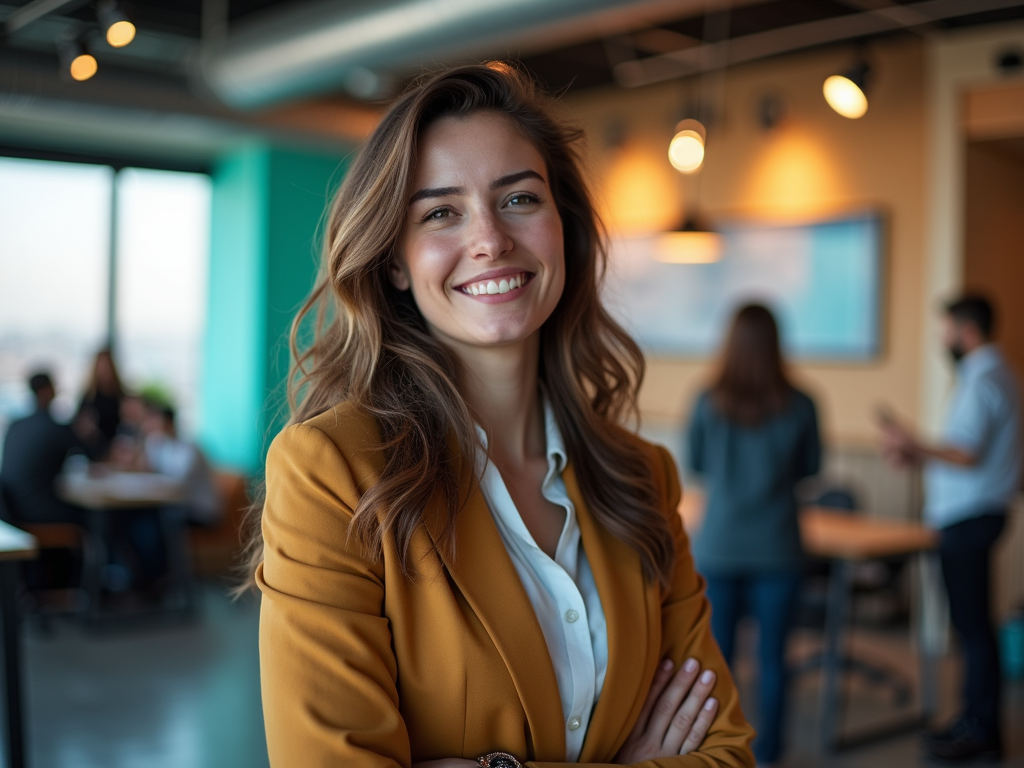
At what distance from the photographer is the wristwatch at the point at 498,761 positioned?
1.28 m

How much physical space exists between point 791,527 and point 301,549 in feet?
10.4

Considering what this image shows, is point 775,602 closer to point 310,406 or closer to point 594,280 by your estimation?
point 594,280

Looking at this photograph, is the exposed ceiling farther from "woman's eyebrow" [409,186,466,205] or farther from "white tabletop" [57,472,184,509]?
"woman's eyebrow" [409,186,466,205]

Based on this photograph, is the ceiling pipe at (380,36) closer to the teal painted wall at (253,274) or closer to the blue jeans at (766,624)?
the teal painted wall at (253,274)

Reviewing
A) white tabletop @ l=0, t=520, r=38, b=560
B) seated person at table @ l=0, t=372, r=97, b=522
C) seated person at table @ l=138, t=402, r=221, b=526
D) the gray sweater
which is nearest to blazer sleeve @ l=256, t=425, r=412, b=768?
white tabletop @ l=0, t=520, r=38, b=560

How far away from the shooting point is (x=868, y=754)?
4.29 m

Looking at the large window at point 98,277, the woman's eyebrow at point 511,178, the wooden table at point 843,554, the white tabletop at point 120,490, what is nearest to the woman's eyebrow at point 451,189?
the woman's eyebrow at point 511,178

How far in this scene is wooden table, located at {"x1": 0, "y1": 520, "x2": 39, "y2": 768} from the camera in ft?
10.1

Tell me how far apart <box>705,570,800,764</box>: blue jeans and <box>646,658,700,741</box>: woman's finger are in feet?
8.64

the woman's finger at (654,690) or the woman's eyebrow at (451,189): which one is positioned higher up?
the woman's eyebrow at (451,189)

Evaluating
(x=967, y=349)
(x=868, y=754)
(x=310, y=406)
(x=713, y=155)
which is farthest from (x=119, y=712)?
(x=713, y=155)

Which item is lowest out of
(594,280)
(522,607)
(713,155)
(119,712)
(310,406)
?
(119,712)

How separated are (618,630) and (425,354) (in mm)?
487

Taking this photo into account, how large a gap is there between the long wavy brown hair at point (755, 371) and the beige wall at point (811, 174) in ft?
9.10
